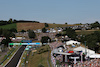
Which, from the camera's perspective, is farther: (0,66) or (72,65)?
(0,66)

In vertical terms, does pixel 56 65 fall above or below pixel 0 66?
above

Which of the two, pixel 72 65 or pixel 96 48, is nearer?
pixel 72 65

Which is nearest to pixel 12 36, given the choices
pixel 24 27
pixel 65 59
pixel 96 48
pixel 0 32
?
pixel 0 32

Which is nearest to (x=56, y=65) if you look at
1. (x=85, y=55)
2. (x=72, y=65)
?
(x=72, y=65)

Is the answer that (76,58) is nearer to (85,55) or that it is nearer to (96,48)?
(85,55)

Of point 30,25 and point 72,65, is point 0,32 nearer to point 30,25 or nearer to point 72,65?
point 30,25

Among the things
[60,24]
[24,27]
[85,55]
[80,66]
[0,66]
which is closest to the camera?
[80,66]

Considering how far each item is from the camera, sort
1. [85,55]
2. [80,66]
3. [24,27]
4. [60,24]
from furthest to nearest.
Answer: [60,24]
[24,27]
[85,55]
[80,66]

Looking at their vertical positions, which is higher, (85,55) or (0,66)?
(85,55)

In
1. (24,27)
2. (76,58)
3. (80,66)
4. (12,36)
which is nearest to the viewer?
(80,66)
